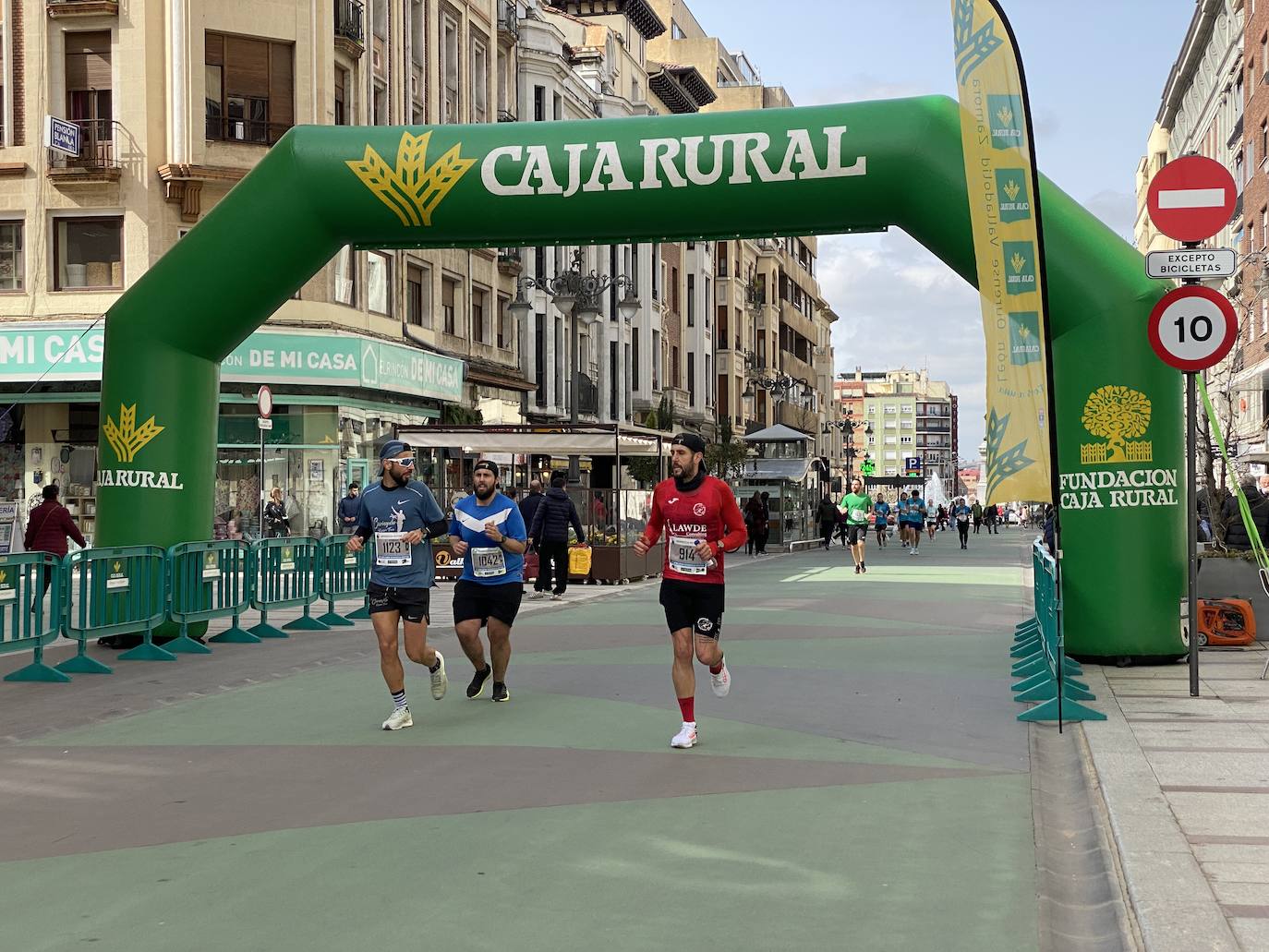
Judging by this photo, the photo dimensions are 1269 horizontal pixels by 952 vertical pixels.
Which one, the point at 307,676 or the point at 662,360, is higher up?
the point at 662,360

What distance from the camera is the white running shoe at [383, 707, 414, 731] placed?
397 inches

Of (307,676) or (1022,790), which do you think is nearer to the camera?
(1022,790)

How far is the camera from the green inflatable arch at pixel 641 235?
1284 cm

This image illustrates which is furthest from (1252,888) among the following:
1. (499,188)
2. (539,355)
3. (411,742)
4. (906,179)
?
(539,355)

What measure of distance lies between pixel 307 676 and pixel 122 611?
77.5 inches

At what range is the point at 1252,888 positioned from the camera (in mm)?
5625

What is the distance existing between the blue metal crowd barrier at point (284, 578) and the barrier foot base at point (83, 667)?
3.09 m

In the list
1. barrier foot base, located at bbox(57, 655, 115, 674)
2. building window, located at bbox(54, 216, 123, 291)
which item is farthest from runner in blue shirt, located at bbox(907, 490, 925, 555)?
barrier foot base, located at bbox(57, 655, 115, 674)

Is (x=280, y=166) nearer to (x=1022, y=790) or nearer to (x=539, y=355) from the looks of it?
(x=1022, y=790)

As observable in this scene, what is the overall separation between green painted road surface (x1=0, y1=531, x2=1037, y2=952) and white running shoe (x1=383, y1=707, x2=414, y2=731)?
12cm

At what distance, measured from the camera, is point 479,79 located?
144 feet

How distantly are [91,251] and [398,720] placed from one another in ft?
79.7

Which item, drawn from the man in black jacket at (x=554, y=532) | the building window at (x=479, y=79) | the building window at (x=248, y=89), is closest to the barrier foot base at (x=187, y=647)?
the man in black jacket at (x=554, y=532)

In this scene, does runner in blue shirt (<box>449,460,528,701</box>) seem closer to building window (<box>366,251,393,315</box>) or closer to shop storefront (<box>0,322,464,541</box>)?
shop storefront (<box>0,322,464,541</box>)
